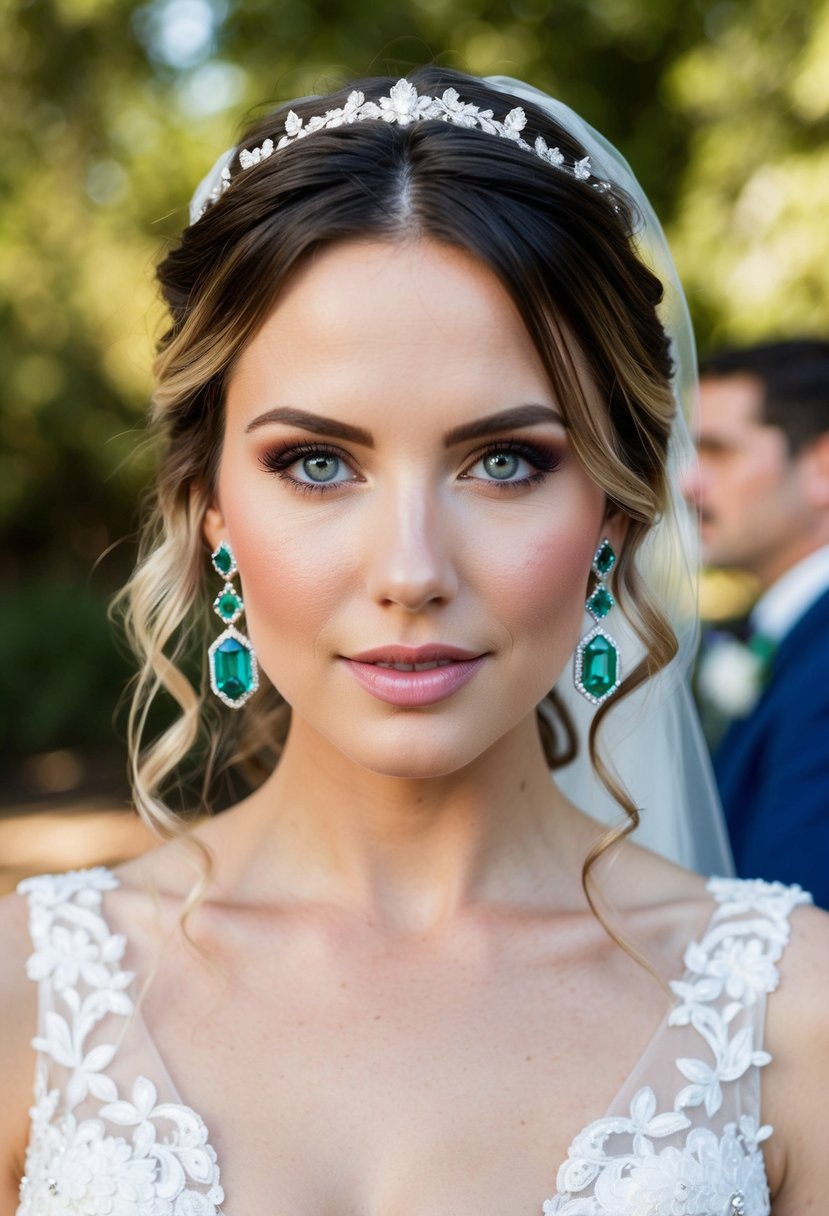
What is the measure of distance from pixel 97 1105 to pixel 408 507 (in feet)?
3.56

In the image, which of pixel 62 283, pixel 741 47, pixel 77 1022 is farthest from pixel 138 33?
pixel 77 1022

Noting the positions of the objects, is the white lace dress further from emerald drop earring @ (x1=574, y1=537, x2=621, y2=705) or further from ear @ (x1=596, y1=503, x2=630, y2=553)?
ear @ (x1=596, y1=503, x2=630, y2=553)

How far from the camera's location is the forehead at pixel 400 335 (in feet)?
7.08

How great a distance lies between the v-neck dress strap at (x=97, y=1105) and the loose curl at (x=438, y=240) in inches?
10.0

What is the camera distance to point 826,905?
3.65 metres

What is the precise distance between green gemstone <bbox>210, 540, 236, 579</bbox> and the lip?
403 millimetres

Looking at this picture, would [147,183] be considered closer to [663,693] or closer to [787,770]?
Result: [787,770]

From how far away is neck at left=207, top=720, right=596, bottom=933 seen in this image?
253 cm

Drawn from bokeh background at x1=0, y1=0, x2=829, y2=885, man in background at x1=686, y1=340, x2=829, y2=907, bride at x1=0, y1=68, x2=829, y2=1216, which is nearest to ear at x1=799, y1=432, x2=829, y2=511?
man in background at x1=686, y1=340, x2=829, y2=907

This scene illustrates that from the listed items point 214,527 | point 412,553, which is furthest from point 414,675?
point 214,527

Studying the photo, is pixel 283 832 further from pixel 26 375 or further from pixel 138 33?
pixel 26 375

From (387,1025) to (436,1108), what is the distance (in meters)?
0.16

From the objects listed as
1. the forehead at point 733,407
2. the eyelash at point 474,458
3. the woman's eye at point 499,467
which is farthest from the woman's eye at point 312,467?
the forehead at point 733,407

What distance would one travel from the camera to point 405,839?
2553 mm
